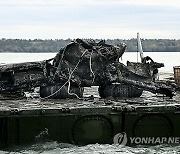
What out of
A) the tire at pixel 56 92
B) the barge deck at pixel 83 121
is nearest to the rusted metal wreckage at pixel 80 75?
the tire at pixel 56 92

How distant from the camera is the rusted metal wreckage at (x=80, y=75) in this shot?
13.4 m

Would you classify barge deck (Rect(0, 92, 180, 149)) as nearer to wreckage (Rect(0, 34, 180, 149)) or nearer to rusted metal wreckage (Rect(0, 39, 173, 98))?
wreckage (Rect(0, 34, 180, 149))

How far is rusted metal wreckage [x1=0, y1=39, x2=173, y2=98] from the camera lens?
44.1ft

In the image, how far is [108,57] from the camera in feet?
45.3

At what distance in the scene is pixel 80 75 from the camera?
13.6 meters

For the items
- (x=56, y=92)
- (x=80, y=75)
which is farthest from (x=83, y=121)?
(x=80, y=75)

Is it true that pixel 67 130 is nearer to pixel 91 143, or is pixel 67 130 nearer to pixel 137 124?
pixel 91 143

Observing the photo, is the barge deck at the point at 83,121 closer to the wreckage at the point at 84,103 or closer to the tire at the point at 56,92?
the wreckage at the point at 84,103

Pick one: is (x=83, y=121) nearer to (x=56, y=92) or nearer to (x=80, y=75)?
(x=56, y=92)

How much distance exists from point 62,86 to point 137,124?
8.89 feet

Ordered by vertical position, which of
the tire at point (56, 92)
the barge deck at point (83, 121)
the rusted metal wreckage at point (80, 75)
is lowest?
the barge deck at point (83, 121)

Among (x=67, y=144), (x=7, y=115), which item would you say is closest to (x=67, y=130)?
(x=67, y=144)

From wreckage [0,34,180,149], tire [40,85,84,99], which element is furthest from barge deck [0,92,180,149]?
tire [40,85,84,99]

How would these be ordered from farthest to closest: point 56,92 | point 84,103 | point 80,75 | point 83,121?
point 80,75
point 56,92
point 84,103
point 83,121
